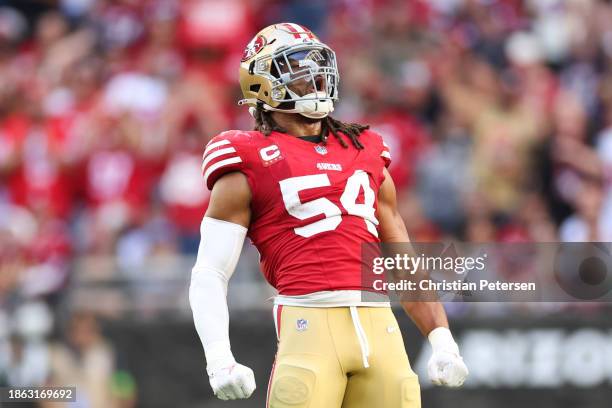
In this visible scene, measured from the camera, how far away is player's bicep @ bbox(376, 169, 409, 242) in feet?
16.2

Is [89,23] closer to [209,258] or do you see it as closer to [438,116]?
[438,116]

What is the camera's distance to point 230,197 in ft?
15.2

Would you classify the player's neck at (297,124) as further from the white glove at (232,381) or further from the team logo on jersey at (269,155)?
the white glove at (232,381)

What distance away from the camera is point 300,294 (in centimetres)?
459

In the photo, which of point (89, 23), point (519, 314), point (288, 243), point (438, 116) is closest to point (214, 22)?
point (89, 23)

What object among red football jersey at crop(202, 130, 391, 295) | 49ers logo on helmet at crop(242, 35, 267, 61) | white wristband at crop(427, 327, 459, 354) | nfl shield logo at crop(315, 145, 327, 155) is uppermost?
49ers logo on helmet at crop(242, 35, 267, 61)

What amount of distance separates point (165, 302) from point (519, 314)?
2572 millimetres

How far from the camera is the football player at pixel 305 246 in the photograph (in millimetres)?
4484

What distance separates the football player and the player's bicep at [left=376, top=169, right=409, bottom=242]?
6 centimetres

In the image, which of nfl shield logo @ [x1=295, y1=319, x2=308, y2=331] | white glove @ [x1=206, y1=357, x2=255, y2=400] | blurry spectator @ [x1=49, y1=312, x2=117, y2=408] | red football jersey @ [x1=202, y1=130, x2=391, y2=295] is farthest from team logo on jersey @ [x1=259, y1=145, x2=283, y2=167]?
blurry spectator @ [x1=49, y1=312, x2=117, y2=408]

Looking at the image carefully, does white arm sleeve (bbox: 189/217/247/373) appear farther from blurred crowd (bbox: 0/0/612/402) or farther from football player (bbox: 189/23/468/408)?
blurred crowd (bbox: 0/0/612/402)

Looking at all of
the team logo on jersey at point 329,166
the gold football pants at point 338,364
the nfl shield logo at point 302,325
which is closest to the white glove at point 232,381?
the gold football pants at point 338,364

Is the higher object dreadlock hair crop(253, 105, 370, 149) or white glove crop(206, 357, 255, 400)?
dreadlock hair crop(253, 105, 370, 149)

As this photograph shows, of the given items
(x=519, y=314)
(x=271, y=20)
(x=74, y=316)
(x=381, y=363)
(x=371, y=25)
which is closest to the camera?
(x=381, y=363)
